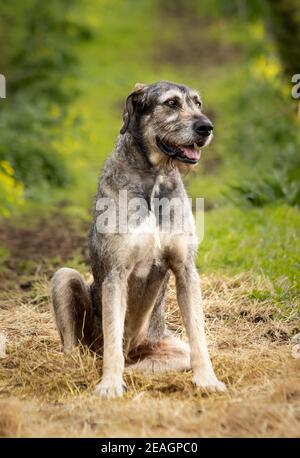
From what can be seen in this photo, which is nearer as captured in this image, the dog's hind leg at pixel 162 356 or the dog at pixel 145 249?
the dog at pixel 145 249

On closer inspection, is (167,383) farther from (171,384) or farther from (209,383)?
(209,383)

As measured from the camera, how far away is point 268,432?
188 inches

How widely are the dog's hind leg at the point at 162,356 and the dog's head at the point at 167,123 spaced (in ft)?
4.47

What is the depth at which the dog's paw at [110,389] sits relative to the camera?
5.56m

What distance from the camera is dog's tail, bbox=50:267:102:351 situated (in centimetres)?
622

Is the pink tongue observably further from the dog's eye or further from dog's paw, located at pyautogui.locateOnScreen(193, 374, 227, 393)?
dog's paw, located at pyautogui.locateOnScreen(193, 374, 227, 393)

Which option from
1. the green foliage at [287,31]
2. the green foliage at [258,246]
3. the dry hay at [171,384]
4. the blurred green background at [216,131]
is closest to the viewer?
the dry hay at [171,384]

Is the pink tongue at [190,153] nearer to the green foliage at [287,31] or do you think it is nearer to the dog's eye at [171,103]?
the dog's eye at [171,103]

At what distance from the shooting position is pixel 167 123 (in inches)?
232

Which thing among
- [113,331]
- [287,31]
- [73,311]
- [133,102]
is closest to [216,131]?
[287,31]

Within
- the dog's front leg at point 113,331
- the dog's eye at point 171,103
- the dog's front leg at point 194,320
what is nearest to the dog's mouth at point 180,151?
the dog's eye at point 171,103

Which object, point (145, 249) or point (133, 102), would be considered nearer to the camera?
point (145, 249)

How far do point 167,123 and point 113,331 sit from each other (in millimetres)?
1444

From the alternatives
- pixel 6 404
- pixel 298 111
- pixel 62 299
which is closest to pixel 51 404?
pixel 6 404
